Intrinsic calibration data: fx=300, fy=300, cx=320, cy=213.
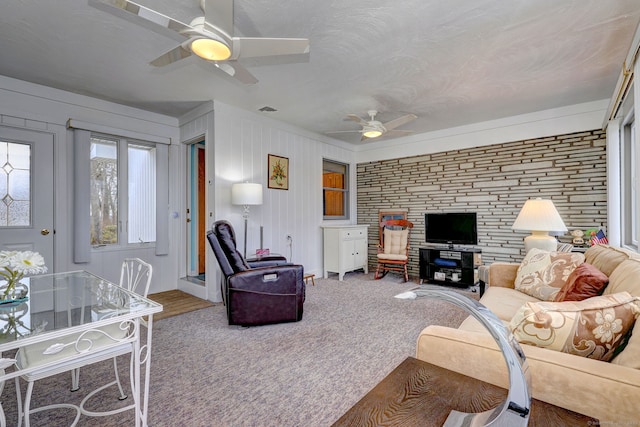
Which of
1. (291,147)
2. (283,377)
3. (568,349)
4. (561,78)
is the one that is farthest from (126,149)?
(561,78)

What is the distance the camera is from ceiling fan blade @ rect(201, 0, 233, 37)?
1.69 meters

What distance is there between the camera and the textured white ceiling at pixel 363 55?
213 centimetres

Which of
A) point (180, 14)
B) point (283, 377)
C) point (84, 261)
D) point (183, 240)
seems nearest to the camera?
point (283, 377)

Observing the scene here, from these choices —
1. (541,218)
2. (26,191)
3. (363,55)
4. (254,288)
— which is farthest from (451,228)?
(26,191)

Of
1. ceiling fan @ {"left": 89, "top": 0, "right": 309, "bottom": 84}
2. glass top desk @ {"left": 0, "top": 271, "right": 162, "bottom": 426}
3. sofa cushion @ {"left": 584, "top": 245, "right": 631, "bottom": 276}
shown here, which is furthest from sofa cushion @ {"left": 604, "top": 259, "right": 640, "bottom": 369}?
ceiling fan @ {"left": 89, "top": 0, "right": 309, "bottom": 84}

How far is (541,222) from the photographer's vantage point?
2.97 m

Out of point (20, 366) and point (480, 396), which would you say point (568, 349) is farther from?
point (20, 366)

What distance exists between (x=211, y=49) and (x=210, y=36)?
0.16 meters

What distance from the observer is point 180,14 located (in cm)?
217

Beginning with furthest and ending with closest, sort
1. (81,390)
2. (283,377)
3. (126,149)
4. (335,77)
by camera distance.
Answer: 1. (126,149)
2. (335,77)
3. (283,377)
4. (81,390)

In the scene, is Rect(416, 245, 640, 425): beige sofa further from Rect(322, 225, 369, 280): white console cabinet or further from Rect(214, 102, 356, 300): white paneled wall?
Rect(322, 225, 369, 280): white console cabinet

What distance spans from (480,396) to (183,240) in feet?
14.7

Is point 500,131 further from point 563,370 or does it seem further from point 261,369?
point 261,369

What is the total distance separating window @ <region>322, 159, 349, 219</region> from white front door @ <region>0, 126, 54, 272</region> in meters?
3.89
